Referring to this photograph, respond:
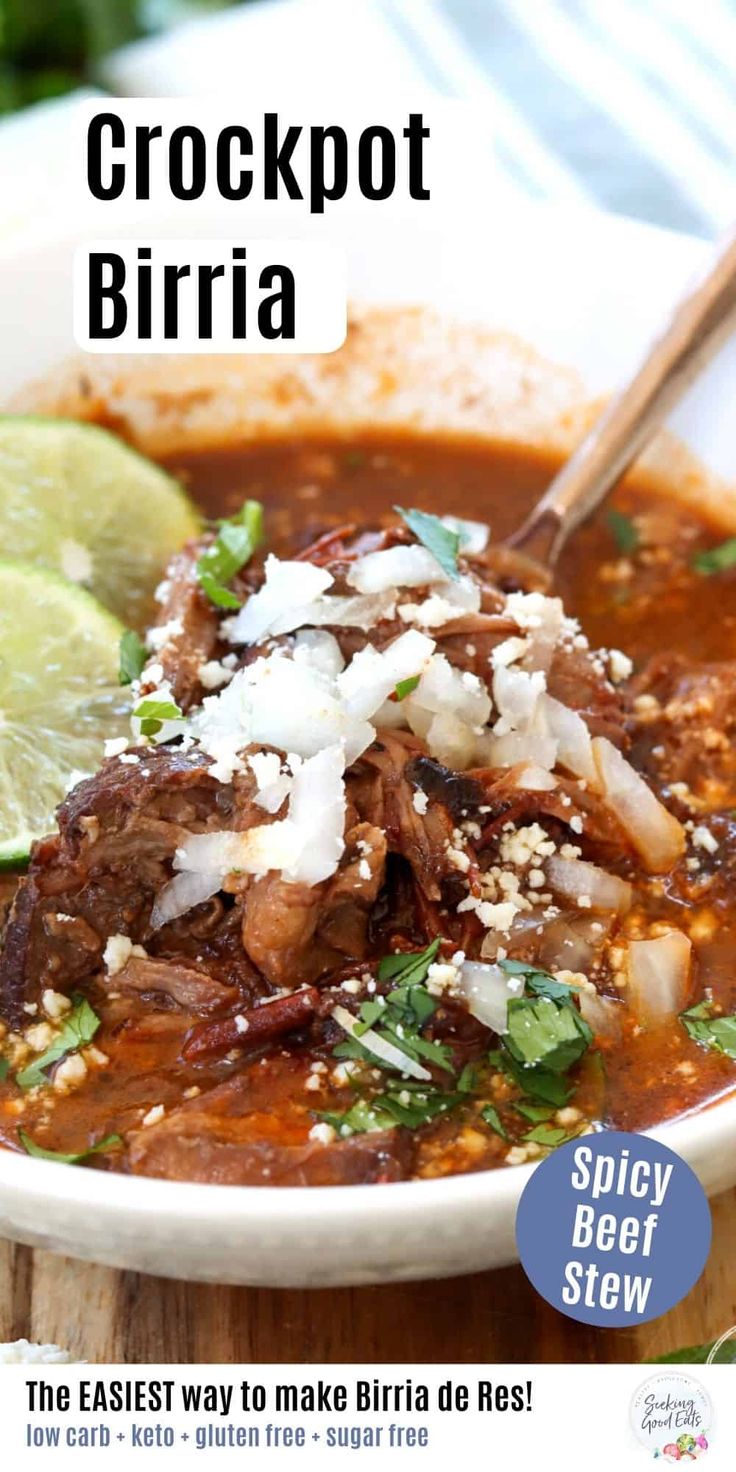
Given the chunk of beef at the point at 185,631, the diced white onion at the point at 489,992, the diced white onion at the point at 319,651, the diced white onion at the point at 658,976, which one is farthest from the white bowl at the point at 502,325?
the diced white onion at the point at 489,992

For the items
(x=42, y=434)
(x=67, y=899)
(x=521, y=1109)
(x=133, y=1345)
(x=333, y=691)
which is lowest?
(x=133, y=1345)

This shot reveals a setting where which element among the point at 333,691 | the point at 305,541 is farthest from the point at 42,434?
the point at 333,691

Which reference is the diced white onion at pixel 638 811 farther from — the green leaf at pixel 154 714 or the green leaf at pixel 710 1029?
the green leaf at pixel 154 714

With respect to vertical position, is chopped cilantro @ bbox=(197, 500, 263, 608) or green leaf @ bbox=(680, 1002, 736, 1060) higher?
chopped cilantro @ bbox=(197, 500, 263, 608)

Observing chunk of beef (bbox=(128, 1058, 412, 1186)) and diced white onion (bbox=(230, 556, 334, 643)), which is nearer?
chunk of beef (bbox=(128, 1058, 412, 1186))

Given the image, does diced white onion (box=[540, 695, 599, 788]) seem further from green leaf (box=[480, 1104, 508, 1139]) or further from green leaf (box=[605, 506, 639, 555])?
green leaf (box=[605, 506, 639, 555])

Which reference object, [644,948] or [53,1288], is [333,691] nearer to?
[644,948]
